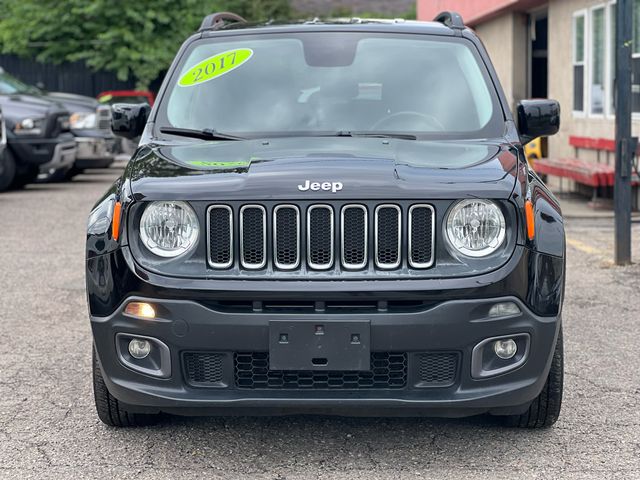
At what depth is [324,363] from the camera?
4.11 meters

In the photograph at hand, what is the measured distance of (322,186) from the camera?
4215mm

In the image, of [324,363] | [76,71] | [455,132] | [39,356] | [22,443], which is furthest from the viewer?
[76,71]

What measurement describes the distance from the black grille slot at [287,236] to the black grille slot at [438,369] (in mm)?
590

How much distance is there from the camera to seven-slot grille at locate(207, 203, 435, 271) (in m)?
4.19

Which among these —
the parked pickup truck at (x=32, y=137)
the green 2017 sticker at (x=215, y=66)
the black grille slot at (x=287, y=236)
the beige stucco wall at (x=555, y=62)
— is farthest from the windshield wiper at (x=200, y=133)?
the parked pickup truck at (x=32, y=137)

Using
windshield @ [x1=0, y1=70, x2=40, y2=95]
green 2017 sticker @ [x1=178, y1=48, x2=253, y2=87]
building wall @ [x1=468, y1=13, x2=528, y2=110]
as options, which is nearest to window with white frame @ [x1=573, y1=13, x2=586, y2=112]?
building wall @ [x1=468, y1=13, x2=528, y2=110]

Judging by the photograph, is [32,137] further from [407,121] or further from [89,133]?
[407,121]

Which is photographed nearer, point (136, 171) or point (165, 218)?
point (165, 218)

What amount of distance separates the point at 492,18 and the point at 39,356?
17848mm

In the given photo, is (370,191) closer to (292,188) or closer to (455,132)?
(292,188)

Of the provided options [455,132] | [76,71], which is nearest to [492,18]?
[76,71]

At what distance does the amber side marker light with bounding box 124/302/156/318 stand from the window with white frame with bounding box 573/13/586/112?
13.5 metres

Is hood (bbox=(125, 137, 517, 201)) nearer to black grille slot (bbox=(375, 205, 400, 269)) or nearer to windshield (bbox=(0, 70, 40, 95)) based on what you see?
black grille slot (bbox=(375, 205, 400, 269))

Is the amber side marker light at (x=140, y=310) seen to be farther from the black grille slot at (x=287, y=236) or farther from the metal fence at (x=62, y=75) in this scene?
the metal fence at (x=62, y=75)
